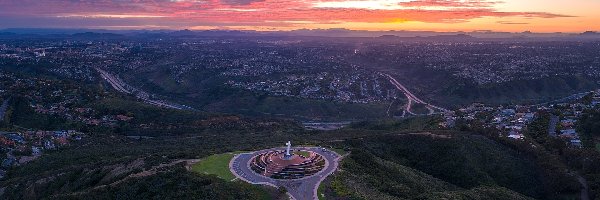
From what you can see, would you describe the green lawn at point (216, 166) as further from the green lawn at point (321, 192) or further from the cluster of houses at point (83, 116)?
the cluster of houses at point (83, 116)

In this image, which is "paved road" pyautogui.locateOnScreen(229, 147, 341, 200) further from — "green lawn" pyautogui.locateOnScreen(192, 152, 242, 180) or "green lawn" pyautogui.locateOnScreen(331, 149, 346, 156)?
"green lawn" pyautogui.locateOnScreen(331, 149, 346, 156)

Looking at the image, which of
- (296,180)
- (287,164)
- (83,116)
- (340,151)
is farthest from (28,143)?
(296,180)

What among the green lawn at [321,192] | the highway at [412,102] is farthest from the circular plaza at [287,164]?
the highway at [412,102]

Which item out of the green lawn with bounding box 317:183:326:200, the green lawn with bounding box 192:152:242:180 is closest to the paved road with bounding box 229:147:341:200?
the green lawn with bounding box 317:183:326:200

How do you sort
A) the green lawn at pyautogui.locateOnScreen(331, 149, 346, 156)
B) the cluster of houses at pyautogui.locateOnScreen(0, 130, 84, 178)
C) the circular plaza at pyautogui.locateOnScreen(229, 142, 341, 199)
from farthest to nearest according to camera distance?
the cluster of houses at pyautogui.locateOnScreen(0, 130, 84, 178) → the green lawn at pyautogui.locateOnScreen(331, 149, 346, 156) → the circular plaza at pyautogui.locateOnScreen(229, 142, 341, 199)

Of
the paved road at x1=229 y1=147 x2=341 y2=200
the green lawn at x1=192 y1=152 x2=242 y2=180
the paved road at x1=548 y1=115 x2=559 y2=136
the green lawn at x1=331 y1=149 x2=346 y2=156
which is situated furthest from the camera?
the paved road at x1=548 y1=115 x2=559 y2=136

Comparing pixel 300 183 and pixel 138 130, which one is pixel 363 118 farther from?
pixel 300 183
